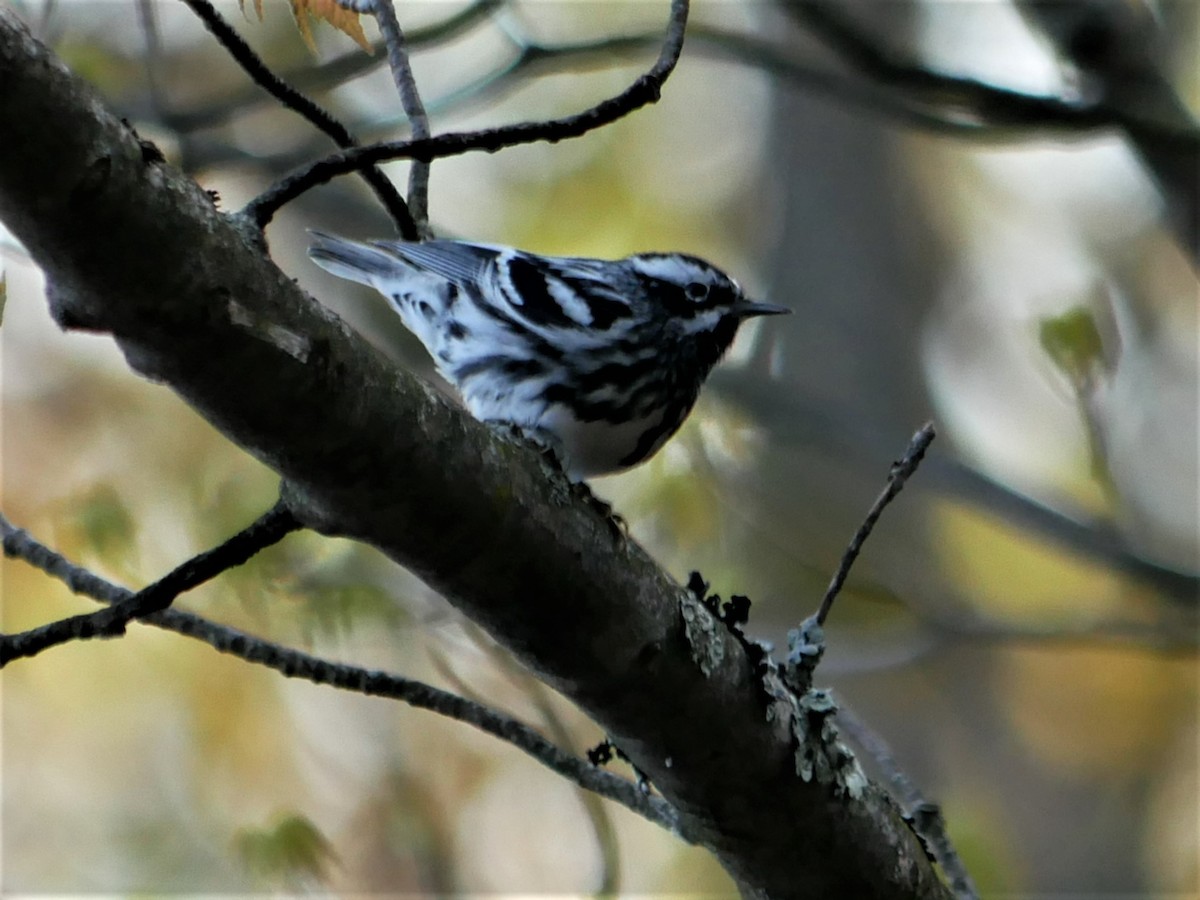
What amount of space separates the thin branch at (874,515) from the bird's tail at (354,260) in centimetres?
185

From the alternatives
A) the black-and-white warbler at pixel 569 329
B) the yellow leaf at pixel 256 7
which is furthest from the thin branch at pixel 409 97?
the black-and-white warbler at pixel 569 329

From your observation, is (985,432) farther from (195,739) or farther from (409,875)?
(195,739)

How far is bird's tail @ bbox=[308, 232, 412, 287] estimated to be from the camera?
385 cm

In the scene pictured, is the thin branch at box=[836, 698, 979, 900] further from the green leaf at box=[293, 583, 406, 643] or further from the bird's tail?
the bird's tail

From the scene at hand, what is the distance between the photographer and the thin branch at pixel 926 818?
2.56 m

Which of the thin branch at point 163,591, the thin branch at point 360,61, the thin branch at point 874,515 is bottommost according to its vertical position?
the thin branch at point 163,591

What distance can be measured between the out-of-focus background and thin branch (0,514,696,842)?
209 centimetres

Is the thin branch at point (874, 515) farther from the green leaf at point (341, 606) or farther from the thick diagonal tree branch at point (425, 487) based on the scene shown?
the green leaf at point (341, 606)

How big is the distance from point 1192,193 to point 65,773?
228 inches

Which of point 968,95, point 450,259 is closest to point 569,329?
point 450,259

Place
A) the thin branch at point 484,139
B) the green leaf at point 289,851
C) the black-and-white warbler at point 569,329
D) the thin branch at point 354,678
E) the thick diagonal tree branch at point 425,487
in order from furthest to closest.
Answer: the black-and-white warbler at point 569,329 < the green leaf at point 289,851 < the thin branch at point 354,678 < the thin branch at point 484,139 < the thick diagonal tree branch at point 425,487

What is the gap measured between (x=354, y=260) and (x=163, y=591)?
2.08 meters

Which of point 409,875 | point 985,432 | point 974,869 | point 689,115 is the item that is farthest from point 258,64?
point 689,115

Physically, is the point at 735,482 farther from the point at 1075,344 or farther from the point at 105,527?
the point at 105,527
